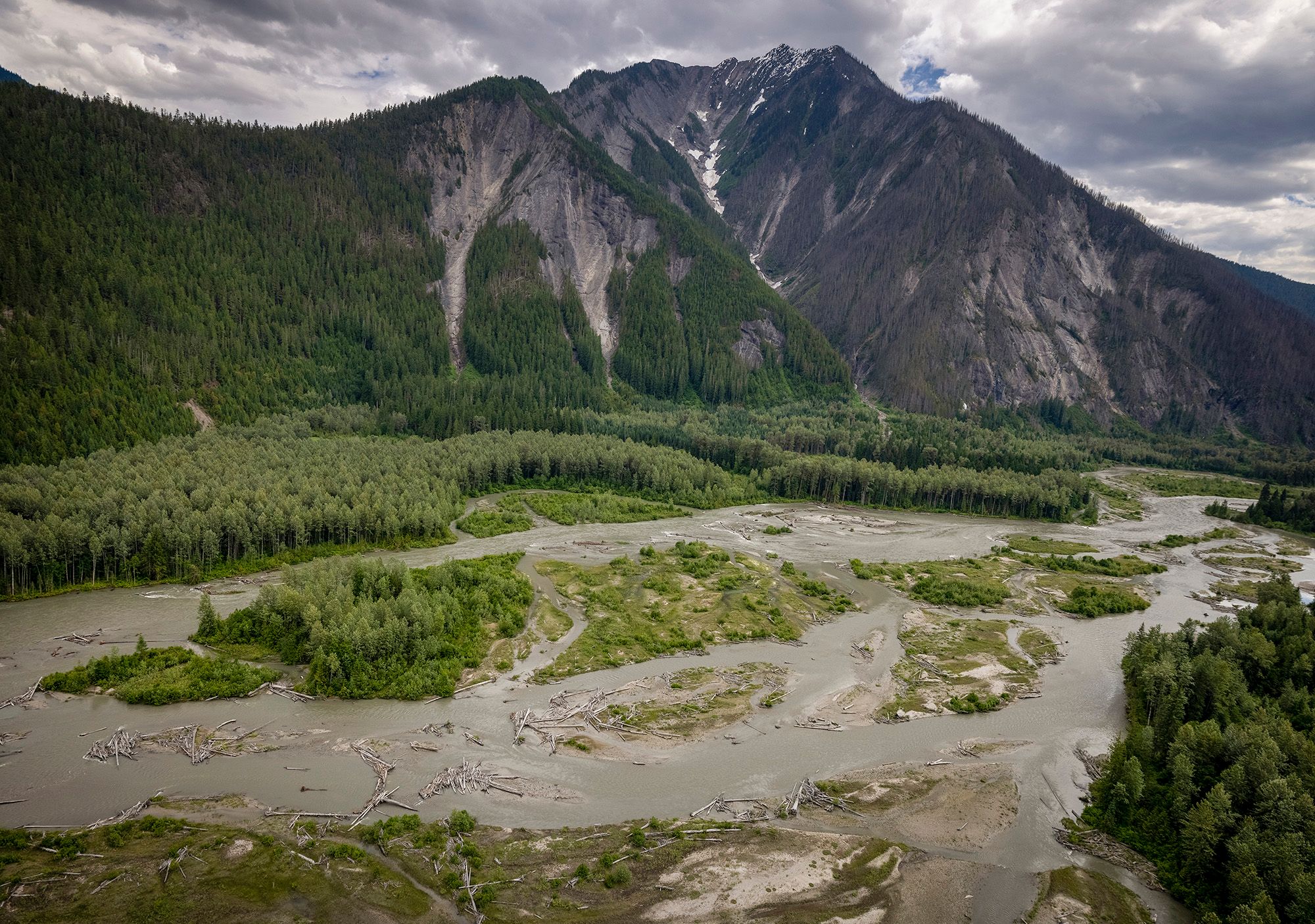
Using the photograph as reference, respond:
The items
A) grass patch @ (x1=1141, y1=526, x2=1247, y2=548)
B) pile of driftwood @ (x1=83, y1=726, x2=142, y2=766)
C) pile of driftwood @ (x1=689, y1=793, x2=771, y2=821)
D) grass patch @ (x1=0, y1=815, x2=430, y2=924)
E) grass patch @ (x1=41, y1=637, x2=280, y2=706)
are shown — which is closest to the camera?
grass patch @ (x1=0, y1=815, x2=430, y2=924)

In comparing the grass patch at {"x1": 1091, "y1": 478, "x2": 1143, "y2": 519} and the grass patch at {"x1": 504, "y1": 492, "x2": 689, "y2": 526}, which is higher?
the grass patch at {"x1": 1091, "y1": 478, "x2": 1143, "y2": 519}

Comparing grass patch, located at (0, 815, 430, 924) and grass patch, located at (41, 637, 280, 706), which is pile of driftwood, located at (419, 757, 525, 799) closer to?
grass patch, located at (0, 815, 430, 924)

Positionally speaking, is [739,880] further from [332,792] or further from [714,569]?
[714,569]

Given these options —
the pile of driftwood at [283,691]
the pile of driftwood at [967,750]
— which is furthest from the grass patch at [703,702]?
the pile of driftwood at [283,691]

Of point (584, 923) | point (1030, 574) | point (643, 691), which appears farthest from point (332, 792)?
point (1030, 574)

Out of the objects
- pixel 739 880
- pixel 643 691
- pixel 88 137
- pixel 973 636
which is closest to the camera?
pixel 739 880

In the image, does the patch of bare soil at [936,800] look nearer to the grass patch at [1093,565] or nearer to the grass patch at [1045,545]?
the grass patch at [1093,565]

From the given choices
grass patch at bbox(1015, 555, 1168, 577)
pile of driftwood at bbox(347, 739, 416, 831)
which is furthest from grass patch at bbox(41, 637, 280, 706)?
grass patch at bbox(1015, 555, 1168, 577)

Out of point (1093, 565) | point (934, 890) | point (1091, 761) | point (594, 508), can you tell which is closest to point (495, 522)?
point (594, 508)

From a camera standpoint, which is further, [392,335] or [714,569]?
[392,335]
